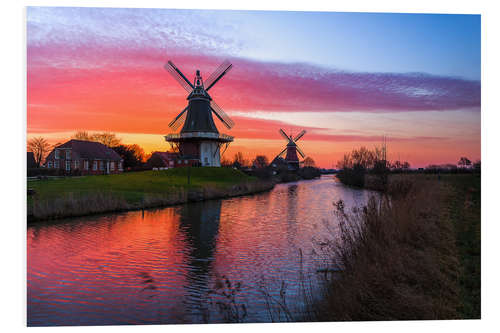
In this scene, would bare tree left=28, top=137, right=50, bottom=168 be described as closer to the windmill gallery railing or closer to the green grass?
the green grass

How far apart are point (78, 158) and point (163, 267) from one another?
27.0 metres

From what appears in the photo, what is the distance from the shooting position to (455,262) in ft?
17.0

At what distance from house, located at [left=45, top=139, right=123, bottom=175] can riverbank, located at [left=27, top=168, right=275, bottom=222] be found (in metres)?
6.82

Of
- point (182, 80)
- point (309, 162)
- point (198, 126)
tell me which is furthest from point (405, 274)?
point (309, 162)

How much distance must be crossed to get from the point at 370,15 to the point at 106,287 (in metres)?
6.56

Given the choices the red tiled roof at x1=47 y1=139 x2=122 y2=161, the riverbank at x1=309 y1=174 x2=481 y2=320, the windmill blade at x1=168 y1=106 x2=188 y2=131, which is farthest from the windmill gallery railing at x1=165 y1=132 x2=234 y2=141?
the riverbank at x1=309 y1=174 x2=481 y2=320

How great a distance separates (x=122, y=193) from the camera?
18031mm

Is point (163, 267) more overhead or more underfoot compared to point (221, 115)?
more underfoot

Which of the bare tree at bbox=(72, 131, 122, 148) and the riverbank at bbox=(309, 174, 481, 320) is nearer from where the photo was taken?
the riverbank at bbox=(309, 174, 481, 320)

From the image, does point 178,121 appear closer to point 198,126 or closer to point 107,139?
point 198,126

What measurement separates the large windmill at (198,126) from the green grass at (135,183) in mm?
1732

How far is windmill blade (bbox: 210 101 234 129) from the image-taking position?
32625 mm

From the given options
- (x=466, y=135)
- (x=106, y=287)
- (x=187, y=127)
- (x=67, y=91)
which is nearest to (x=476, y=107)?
(x=466, y=135)

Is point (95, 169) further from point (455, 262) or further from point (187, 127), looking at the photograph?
point (455, 262)
